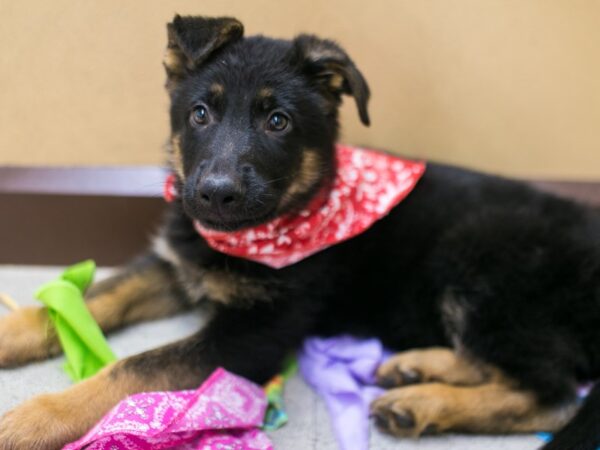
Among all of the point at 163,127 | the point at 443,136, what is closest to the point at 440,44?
the point at 443,136

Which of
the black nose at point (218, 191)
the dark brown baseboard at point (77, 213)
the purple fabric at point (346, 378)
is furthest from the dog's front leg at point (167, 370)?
the dark brown baseboard at point (77, 213)

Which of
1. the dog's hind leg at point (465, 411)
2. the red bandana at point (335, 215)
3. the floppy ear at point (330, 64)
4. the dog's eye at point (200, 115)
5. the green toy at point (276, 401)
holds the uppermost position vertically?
the floppy ear at point (330, 64)

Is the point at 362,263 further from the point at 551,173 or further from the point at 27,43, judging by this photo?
the point at 27,43

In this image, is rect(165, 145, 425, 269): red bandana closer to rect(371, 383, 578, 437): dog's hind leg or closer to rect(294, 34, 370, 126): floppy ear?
rect(294, 34, 370, 126): floppy ear

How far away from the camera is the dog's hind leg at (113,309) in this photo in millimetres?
2363

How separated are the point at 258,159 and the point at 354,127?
4.34ft

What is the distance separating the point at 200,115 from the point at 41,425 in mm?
1210

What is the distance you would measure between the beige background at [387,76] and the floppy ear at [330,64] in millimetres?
652

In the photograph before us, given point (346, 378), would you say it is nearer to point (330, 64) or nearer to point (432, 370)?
point (432, 370)

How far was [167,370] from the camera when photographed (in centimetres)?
222

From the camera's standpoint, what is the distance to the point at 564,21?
3.09 meters

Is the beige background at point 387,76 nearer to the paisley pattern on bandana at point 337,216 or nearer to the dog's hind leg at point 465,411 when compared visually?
the paisley pattern on bandana at point 337,216

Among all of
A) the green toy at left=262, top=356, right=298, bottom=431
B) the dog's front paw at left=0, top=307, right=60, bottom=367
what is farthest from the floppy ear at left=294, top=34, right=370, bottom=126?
the dog's front paw at left=0, top=307, right=60, bottom=367

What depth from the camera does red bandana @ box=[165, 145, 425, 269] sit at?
2428 mm
